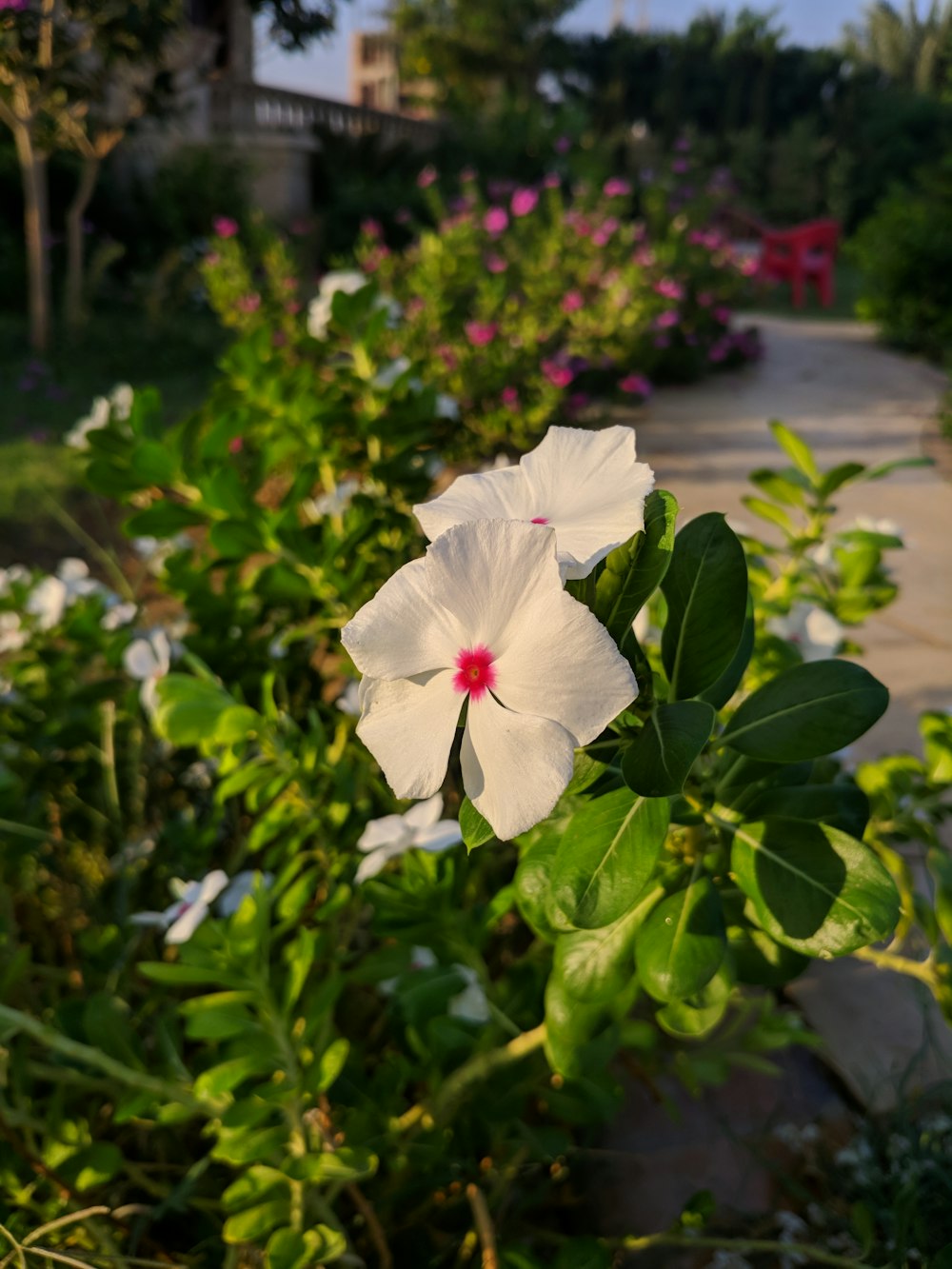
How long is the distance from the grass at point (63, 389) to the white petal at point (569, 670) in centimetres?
378

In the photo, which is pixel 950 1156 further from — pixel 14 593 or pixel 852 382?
pixel 852 382

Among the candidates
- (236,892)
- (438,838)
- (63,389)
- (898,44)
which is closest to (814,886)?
(438,838)

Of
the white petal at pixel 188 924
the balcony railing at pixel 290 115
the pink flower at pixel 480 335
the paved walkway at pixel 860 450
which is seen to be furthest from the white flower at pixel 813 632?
the balcony railing at pixel 290 115

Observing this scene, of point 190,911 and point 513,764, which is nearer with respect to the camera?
point 513,764

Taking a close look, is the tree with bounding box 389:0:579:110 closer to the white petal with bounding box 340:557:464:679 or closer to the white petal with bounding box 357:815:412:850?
the white petal with bounding box 357:815:412:850

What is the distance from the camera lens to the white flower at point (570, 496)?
1.85 feet

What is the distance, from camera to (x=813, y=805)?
77 cm

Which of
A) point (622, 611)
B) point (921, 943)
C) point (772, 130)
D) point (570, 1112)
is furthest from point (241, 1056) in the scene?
point (772, 130)

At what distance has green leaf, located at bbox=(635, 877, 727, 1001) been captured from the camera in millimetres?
710

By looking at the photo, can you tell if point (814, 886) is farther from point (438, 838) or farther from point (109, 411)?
point (109, 411)

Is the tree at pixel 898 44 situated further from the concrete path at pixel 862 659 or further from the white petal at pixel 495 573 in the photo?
the white petal at pixel 495 573

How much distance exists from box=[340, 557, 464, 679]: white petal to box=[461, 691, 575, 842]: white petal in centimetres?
4

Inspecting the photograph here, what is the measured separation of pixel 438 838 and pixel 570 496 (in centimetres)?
46

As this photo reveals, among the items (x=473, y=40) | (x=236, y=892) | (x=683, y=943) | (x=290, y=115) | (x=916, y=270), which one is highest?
(x=473, y=40)
